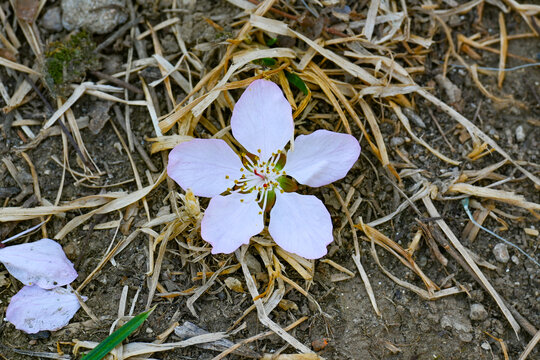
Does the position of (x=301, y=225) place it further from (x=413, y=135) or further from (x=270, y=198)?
(x=413, y=135)

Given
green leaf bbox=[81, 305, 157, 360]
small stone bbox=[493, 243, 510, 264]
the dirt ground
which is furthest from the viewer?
small stone bbox=[493, 243, 510, 264]

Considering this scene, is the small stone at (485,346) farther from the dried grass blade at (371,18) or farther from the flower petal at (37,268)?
the flower petal at (37,268)

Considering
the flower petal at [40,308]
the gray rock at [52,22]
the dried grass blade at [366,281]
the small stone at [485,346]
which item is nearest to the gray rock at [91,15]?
the gray rock at [52,22]

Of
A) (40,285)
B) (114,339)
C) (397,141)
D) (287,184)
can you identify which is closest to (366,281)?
(287,184)

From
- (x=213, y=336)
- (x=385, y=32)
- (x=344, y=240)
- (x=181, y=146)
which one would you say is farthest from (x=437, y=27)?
(x=213, y=336)

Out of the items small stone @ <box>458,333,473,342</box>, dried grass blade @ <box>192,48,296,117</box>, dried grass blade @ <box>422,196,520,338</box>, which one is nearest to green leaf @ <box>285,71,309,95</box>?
dried grass blade @ <box>192,48,296,117</box>

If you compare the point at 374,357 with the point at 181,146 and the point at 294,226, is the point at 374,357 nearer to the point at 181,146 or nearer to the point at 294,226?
the point at 294,226

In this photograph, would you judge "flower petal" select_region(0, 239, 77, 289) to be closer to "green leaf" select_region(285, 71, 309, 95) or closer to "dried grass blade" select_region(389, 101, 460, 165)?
"green leaf" select_region(285, 71, 309, 95)
